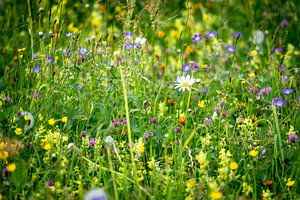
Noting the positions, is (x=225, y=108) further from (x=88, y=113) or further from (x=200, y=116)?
(x=88, y=113)

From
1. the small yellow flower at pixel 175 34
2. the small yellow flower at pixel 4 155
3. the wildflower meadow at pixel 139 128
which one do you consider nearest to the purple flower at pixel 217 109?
the wildflower meadow at pixel 139 128

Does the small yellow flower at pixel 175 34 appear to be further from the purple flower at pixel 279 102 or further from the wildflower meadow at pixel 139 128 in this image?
the purple flower at pixel 279 102

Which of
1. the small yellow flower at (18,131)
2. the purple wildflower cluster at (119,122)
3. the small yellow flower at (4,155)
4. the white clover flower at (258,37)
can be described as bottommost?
the small yellow flower at (4,155)

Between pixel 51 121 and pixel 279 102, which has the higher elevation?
pixel 279 102

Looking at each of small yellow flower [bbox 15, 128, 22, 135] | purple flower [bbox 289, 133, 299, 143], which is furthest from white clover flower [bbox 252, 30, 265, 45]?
small yellow flower [bbox 15, 128, 22, 135]

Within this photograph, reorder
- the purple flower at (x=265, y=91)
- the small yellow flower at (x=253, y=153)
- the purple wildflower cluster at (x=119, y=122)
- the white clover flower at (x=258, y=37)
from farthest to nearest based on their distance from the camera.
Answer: the white clover flower at (x=258, y=37)
the purple flower at (x=265, y=91)
the purple wildflower cluster at (x=119, y=122)
the small yellow flower at (x=253, y=153)

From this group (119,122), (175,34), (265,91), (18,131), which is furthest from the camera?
(175,34)

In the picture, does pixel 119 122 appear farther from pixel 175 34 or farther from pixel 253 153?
pixel 175 34

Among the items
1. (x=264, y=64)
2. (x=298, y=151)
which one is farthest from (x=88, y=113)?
(x=264, y=64)

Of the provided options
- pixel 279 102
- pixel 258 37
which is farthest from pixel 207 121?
pixel 258 37

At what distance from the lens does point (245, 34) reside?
4000 millimetres

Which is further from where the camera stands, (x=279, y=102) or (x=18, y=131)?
(x=279, y=102)

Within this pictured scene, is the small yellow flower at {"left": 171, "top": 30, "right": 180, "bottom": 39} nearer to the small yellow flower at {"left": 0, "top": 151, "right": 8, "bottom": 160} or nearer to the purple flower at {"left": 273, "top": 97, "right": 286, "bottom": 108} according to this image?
the purple flower at {"left": 273, "top": 97, "right": 286, "bottom": 108}

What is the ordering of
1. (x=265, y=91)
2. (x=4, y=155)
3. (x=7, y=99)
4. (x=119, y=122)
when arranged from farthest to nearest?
1. (x=265, y=91)
2. (x=7, y=99)
3. (x=119, y=122)
4. (x=4, y=155)
